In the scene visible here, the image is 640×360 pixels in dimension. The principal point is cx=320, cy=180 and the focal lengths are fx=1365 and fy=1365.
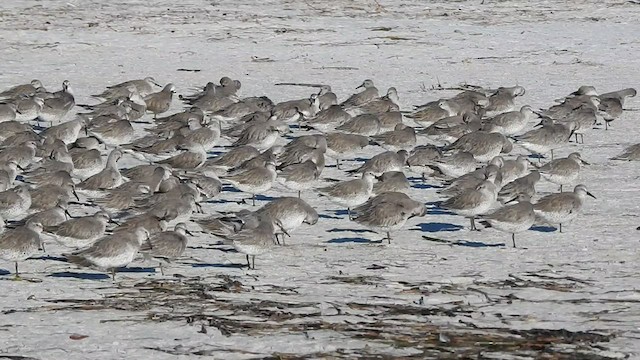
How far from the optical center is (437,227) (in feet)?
47.5

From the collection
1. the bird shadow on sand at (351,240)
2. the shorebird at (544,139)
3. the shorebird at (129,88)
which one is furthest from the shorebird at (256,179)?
the shorebird at (129,88)

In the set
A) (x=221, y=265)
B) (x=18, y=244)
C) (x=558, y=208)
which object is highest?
(x=558, y=208)

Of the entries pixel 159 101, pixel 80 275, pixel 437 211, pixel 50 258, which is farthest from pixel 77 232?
pixel 159 101

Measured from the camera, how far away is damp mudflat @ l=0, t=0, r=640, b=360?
388 inches

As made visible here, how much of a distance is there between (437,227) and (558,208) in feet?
4.35

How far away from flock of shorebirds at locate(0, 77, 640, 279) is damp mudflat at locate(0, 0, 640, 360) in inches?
10.2

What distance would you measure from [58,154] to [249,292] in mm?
5679

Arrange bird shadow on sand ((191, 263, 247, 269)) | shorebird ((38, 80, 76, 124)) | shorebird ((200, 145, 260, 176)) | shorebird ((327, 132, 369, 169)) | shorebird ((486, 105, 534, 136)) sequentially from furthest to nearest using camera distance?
1. shorebird ((38, 80, 76, 124))
2. shorebird ((486, 105, 534, 136))
3. shorebird ((327, 132, 369, 169))
4. shorebird ((200, 145, 260, 176))
5. bird shadow on sand ((191, 263, 247, 269))

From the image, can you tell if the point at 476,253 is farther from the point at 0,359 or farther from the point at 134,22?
the point at 134,22

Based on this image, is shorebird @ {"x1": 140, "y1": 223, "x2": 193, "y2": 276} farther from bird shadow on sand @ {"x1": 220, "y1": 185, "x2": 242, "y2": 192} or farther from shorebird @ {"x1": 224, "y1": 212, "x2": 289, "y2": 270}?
bird shadow on sand @ {"x1": 220, "y1": 185, "x2": 242, "y2": 192}

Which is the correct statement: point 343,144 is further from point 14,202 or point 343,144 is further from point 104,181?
point 14,202

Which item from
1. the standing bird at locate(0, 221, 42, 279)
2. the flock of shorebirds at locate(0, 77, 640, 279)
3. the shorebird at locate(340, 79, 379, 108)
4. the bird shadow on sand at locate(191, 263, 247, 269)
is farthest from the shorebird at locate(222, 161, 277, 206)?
the shorebird at locate(340, 79, 379, 108)

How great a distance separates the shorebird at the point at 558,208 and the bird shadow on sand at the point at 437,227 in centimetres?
93

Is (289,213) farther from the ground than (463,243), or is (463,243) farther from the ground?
(289,213)
